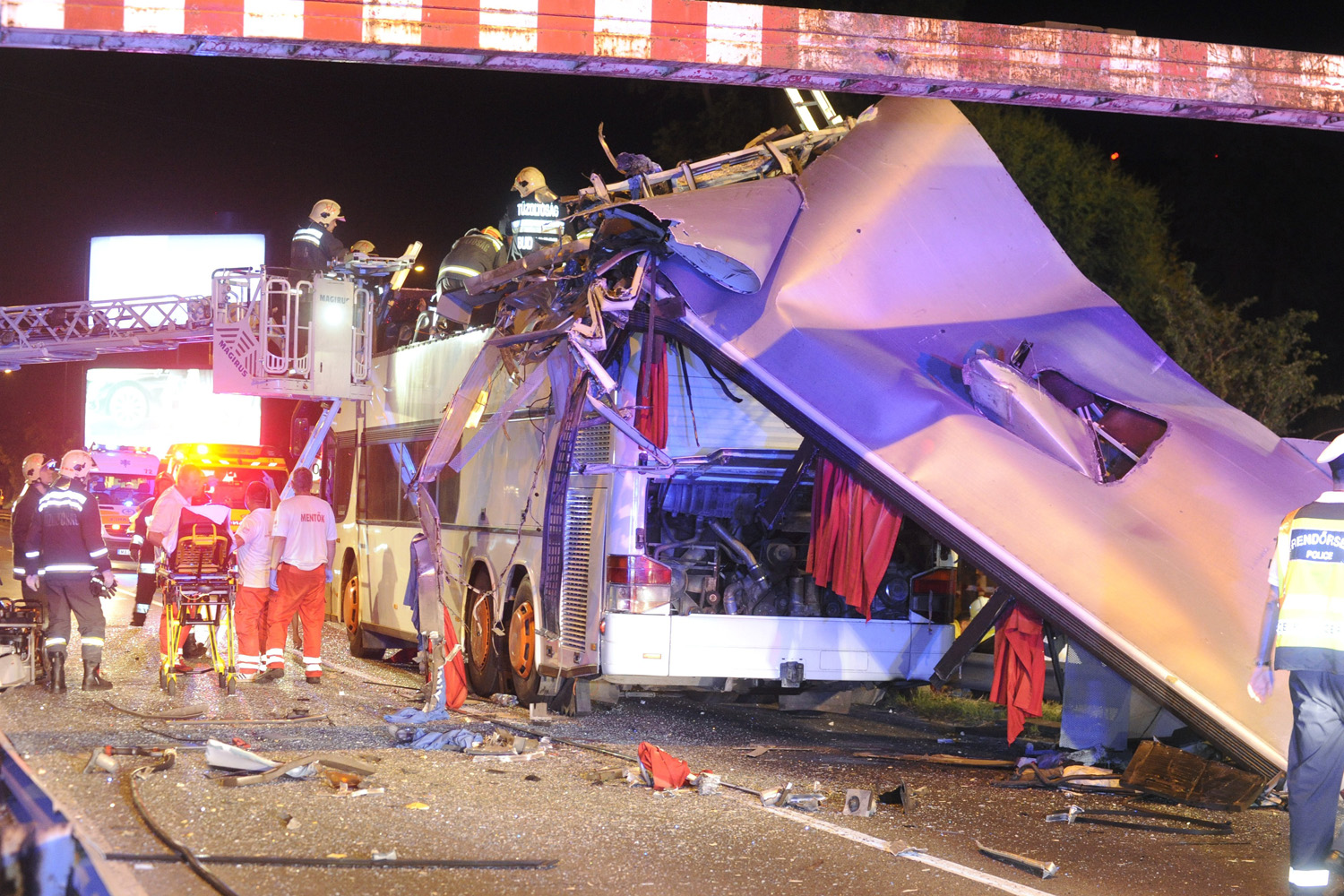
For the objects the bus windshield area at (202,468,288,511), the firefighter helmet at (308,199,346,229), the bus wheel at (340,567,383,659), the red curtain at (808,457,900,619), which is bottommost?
the bus wheel at (340,567,383,659)

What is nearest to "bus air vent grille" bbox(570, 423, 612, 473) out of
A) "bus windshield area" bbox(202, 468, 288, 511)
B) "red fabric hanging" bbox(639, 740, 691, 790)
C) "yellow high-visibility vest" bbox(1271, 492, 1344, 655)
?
"red fabric hanging" bbox(639, 740, 691, 790)

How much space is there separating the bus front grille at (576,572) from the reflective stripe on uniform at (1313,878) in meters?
4.95

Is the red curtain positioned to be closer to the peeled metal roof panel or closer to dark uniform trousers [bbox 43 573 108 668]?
the peeled metal roof panel

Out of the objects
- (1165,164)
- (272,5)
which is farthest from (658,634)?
(1165,164)

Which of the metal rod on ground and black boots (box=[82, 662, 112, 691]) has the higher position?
the metal rod on ground

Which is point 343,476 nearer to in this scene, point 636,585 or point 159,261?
point 636,585

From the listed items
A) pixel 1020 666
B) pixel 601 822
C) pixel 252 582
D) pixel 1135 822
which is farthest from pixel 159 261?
pixel 1135 822

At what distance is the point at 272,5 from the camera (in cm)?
592

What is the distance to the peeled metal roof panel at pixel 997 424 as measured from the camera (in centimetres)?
726

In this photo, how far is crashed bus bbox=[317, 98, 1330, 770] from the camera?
24.9 feet

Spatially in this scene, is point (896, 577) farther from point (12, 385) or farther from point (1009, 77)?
point (12, 385)

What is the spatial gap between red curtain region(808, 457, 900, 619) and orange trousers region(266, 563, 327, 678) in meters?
5.07

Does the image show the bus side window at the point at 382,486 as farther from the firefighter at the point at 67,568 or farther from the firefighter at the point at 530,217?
the firefighter at the point at 67,568

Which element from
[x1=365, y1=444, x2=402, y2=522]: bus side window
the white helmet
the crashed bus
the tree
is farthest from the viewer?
the tree
